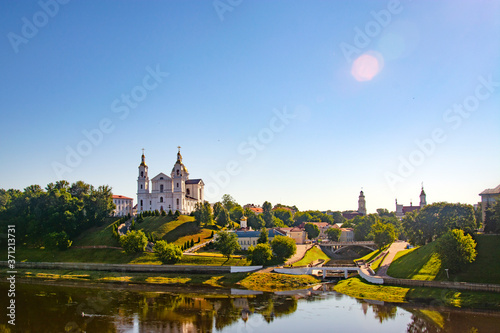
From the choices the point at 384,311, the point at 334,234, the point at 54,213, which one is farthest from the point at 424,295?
the point at 54,213

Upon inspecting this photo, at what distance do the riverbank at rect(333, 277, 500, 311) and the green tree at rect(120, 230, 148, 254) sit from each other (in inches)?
1328

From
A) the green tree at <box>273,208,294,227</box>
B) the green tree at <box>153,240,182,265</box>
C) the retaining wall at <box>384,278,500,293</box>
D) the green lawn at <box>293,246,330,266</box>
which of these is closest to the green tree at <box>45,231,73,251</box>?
the green tree at <box>153,240,182,265</box>

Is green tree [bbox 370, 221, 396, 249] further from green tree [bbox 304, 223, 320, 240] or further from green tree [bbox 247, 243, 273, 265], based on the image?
green tree [bbox 247, 243, 273, 265]

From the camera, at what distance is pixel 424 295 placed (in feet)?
151

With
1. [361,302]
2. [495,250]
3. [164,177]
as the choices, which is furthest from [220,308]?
[164,177]

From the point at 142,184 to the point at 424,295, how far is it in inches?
2793

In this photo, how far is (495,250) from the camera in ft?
169

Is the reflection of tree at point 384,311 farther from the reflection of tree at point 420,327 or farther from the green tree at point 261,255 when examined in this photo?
the green tree at point 261,255

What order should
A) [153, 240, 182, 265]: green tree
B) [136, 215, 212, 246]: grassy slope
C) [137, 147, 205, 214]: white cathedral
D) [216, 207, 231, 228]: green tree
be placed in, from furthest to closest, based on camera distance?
[137, 147, 205, 214]: white cathedral, [216, 207, 231, 228]: green tree, [136, 215, 212, 246]: grassy slope, [153, 240, 182, 265]: green tree

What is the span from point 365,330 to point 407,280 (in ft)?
53.1

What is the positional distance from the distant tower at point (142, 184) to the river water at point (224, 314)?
4762 centimetres

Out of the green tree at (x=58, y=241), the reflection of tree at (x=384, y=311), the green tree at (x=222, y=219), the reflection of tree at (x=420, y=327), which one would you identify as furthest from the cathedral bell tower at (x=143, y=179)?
the reflection of tree at (x=420, y=327)

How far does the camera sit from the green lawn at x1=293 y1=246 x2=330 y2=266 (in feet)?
234

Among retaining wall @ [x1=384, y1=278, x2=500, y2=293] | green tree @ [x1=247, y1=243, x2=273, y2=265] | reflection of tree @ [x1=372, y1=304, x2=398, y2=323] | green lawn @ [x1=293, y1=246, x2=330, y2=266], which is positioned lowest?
reflection of tree @ [x1=372, y1=304, x2=398, y2=323]
